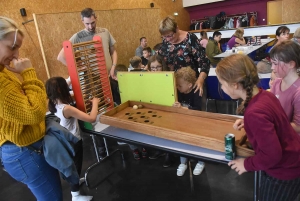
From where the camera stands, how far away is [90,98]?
220 centimetres

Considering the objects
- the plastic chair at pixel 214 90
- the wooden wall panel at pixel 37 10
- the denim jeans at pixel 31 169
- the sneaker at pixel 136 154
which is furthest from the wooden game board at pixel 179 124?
the wooden wall panel at pixel 37 10

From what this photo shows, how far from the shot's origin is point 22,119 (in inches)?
48.2

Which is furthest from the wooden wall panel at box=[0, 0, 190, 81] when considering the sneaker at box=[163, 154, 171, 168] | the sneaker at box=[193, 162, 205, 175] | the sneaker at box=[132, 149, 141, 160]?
the sneaker at box=[193, 162, 205, 175]

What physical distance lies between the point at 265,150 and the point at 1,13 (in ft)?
16.0

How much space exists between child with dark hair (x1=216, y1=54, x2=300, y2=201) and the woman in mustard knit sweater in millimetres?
1006

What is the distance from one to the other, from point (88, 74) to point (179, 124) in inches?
36.6

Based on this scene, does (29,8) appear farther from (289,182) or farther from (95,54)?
(289,182)

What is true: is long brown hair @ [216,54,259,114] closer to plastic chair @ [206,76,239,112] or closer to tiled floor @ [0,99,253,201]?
tiled floor @ [0,99,253,201]

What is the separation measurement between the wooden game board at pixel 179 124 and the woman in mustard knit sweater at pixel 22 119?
64 cm

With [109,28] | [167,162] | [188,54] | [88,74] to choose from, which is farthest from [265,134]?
[109,28]

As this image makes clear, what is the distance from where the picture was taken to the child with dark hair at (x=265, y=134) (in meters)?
1.14

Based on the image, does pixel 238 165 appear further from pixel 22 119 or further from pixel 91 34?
pixel 91 34

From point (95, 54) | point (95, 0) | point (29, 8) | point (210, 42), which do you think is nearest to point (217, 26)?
point (210, 42)

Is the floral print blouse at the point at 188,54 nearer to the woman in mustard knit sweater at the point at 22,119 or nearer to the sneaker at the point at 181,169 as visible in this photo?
the sneaker at the point at 181,169
